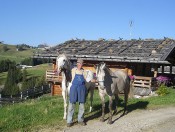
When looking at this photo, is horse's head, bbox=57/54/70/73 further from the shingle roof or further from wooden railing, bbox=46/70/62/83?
wooden railing, bbox=46/70/62/83

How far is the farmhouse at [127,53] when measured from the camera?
76.7 feet

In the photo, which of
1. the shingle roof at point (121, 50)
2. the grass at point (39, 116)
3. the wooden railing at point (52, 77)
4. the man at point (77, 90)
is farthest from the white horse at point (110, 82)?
the wooden railing at point (52, 77)

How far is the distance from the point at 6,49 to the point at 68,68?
152m

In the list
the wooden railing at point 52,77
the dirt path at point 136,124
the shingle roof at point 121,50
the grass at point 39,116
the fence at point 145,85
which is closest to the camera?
the dirt path at point 136,124

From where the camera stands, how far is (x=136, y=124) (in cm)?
1094

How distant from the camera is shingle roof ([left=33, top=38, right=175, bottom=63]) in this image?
23281 millimetres

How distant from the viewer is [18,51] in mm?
157625

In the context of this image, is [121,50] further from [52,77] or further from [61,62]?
[61,62]

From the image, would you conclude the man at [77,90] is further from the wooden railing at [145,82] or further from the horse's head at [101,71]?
the wooden railing at [145,82]

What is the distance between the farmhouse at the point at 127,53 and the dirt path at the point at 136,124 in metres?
10.2

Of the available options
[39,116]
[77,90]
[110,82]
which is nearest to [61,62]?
[77,90]

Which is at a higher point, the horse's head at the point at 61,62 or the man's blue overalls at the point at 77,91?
the horse's head at the point at 61,62

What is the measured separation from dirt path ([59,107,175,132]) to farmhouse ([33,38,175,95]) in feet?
33.6

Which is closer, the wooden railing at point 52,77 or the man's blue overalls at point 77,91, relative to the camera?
the man's blue overalls at point 77,91
